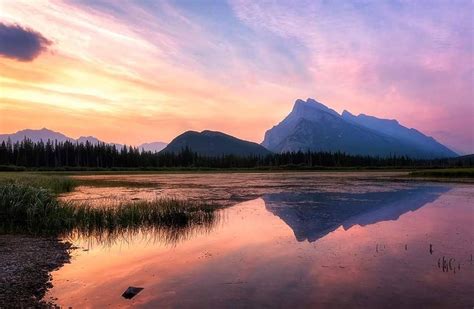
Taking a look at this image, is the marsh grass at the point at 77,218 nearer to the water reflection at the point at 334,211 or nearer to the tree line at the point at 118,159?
the water reflection at the point at 334,211

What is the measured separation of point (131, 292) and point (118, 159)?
14069 centimetres

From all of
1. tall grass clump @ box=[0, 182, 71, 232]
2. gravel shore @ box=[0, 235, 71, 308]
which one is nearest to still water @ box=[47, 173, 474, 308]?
gravel shore @ box=[0, 235, 71, 308]

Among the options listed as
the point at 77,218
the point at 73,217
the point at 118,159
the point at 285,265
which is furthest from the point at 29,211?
the point at 118,159

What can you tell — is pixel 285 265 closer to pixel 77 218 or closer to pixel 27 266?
pixel 27 266

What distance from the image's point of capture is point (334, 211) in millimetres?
25078

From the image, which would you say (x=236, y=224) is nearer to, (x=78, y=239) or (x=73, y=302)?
(x=78, y=239)

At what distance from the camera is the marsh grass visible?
19.3m

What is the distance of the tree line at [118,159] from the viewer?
128500 millimetres

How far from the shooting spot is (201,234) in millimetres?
18484

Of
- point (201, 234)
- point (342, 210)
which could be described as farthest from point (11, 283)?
point (342, 210)

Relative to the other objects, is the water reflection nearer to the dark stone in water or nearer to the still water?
the still water

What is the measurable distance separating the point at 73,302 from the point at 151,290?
6.21 feet

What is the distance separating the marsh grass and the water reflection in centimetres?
501

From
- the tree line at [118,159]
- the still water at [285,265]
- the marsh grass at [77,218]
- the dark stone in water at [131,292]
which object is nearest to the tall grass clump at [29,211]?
the marsh grass at [77,218]
